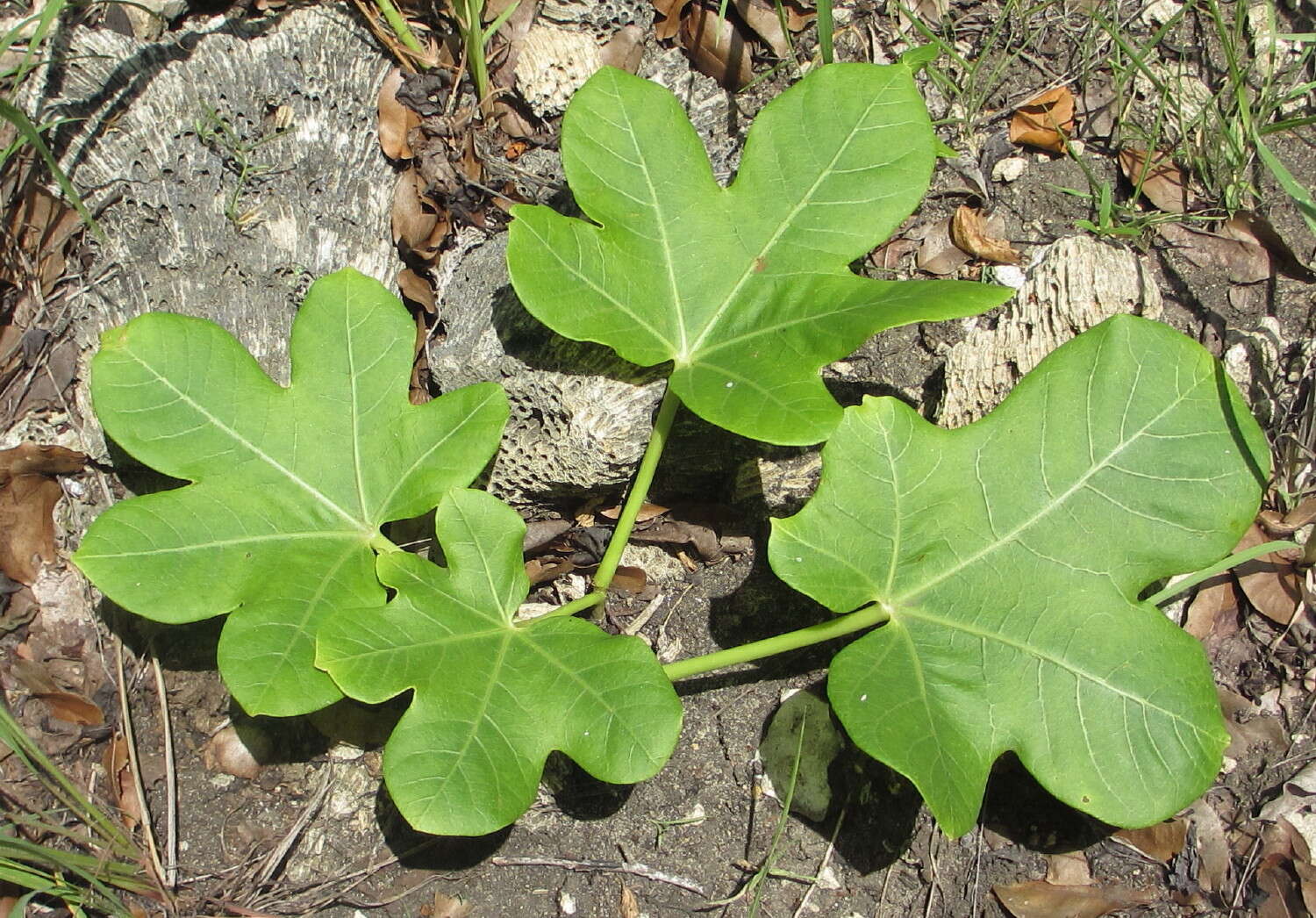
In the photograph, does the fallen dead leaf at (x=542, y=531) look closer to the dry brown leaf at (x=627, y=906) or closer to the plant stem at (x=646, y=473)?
the plant stem at (x=646, y=473)

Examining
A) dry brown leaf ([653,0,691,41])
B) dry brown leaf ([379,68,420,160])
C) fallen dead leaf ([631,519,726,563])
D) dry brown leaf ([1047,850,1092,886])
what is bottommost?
dry brown leaf ([1047,850,1092,886])

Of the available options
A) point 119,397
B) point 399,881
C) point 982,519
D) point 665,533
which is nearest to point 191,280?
point 119,397

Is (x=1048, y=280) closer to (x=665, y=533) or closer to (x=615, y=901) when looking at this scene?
(x=665, y=533)

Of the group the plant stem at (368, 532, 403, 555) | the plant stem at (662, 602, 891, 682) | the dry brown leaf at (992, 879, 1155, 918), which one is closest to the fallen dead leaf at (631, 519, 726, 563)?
the plant stem at (662, 602, 891, 682)

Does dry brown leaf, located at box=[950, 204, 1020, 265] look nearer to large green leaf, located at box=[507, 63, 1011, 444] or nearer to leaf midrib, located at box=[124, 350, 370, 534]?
large green leaf, located at box=[507, 63, 1011, 444]

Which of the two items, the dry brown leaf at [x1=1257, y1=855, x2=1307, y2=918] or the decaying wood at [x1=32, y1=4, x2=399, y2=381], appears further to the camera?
the decaying wood at [x1=32, y1=4, x2=399, y2=381]

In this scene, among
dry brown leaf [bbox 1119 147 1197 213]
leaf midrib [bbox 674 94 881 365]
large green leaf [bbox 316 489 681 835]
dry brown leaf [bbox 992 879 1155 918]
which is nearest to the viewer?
large green leaf [bbox 316 489 681 835]
